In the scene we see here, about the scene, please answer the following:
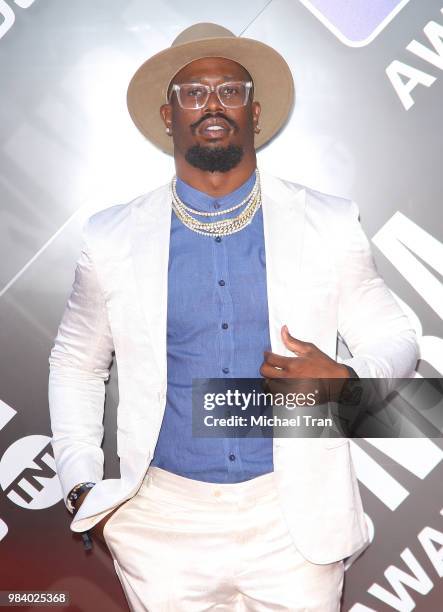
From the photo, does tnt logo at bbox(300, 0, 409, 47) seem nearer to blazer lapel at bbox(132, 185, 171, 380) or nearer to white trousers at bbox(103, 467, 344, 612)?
blazer lapel at bbox(132, 185, 171, 380)

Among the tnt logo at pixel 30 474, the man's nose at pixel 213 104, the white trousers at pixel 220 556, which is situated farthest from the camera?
the tnt logo at pixel 30 474

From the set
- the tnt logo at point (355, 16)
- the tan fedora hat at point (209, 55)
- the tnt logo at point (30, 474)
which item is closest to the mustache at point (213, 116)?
the tan fedora hat at point (209, 55)

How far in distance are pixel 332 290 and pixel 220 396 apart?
17.8 inches

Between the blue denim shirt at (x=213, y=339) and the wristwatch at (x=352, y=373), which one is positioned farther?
the blue denim shirt at (x=213, y=339)

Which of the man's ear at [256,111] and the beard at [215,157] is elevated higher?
the man's ear at [256,111]

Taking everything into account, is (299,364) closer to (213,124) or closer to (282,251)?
(282,251)

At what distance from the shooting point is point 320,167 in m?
2.94

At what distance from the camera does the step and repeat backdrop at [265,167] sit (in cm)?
288

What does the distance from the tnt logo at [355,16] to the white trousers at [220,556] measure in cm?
163

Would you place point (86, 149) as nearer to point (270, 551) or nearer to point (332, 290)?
point (332, 290)

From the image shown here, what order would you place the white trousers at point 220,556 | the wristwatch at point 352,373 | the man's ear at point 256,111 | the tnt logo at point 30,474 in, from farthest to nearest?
the tnt logo at point 30,474 → the man's ear at point 256,111 → the white trousers at point 220,556 → the wristwatch at point 352,373

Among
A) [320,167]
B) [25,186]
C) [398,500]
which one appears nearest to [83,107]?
[25,186]

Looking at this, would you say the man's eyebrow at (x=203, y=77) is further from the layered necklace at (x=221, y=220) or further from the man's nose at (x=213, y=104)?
the layered necklace at (x=221, y=220)

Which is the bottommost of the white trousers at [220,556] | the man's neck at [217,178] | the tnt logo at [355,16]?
the white trousers at [220,556]
